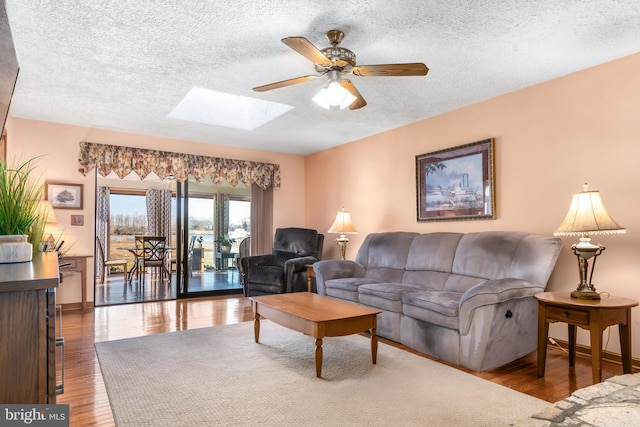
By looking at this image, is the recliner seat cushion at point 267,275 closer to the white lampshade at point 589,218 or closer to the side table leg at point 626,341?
the white lampshade at point 589,218

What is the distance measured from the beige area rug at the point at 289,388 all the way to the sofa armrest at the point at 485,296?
40cm

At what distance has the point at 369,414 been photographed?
2.25 metres

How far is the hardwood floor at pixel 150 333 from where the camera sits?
8.13 ft

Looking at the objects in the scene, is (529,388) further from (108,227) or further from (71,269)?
(108,227)

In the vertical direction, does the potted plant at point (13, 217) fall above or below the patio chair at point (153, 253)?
above

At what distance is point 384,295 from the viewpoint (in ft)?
12.2

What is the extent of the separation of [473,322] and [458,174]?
1988 mm

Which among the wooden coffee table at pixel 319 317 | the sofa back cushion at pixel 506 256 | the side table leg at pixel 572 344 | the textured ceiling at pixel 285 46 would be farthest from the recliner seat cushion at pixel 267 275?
the side table leg at pixel 572 344

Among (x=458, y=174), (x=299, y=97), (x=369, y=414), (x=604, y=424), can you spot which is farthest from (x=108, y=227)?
(x=604, y=424)

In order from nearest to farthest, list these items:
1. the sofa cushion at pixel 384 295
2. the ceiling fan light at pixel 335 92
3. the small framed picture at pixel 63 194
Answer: the ceiling fan light at pixel 335 92, the sofa cushion at pixel 384 295, the small framed picture at pixel 63 194

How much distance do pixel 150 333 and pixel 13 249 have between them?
2685 mm

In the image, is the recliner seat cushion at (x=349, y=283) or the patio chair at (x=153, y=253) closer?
the recliner seat cushion at (x=349, y=283)

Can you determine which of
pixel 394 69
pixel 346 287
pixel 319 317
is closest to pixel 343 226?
pixel 346 287

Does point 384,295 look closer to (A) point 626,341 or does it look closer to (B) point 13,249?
(A) point 626,341
